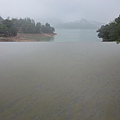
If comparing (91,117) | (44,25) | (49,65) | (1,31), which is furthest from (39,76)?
(44,25)

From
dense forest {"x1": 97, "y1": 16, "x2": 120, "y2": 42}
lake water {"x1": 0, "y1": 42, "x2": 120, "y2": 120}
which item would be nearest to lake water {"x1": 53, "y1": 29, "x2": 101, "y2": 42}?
dense forest {"x1": 97, "y1": 16, "x2": 120, "y2": 42}

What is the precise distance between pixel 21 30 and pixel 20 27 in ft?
1.77

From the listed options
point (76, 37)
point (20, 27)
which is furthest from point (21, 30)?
point (76, 37)

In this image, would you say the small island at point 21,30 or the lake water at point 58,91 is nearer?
the lake water at point 58,91

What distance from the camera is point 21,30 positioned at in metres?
13.7

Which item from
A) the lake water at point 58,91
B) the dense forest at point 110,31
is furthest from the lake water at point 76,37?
the lake water at point 58,91

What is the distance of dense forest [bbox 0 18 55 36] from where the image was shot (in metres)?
11.3

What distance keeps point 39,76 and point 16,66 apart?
1.84ft

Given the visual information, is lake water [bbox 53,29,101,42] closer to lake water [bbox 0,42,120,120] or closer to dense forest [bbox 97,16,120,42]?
dense forest [bbox 97,16,120,42]

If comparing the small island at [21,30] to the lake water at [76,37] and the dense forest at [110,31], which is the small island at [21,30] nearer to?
the lake water at [76,37]

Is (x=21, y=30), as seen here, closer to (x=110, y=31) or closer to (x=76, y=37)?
(x=76, y=37)

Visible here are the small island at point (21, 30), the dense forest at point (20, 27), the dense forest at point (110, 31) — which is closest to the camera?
the dense forest at point (110, 31)

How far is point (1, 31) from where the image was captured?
10.8 m

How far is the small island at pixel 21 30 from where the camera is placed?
434 inches
